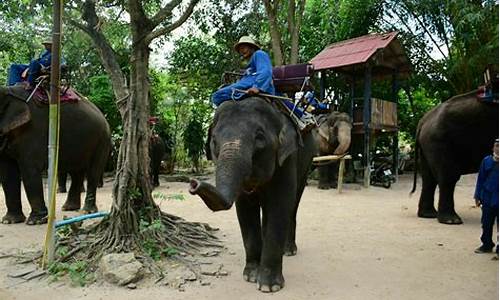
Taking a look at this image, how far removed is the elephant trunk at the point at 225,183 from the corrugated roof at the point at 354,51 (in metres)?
10.6

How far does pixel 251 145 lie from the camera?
403 cm

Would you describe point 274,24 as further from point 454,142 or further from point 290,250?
point 290,250

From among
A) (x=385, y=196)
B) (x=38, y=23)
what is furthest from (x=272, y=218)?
(x=38, y=23)

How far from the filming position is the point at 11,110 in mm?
7633

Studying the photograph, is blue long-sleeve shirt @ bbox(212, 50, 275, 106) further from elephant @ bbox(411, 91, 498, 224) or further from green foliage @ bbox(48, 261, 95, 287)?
elephant @ bbox(411, 91, 498, 224)

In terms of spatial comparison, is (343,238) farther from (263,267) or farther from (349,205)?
(349,205)

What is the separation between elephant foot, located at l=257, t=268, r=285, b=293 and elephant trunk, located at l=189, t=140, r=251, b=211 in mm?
1139

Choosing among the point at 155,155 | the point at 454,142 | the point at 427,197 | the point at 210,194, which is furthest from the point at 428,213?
the point at 155,155

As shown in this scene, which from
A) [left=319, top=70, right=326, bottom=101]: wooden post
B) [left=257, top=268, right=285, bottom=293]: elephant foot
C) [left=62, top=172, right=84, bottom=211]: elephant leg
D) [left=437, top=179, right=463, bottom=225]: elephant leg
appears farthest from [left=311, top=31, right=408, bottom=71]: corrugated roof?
[left=257, top=268, right=285, bottom=293]: elephant foot

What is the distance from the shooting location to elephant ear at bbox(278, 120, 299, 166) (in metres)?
4.41

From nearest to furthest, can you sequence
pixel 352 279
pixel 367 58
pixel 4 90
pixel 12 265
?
pixel 352 279 → pixel 12 265 → pixel 4 90 → pixel 367 58

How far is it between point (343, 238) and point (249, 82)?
3129 millimetres

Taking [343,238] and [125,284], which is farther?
[343,238]

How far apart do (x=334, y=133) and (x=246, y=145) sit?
9.65 metres
